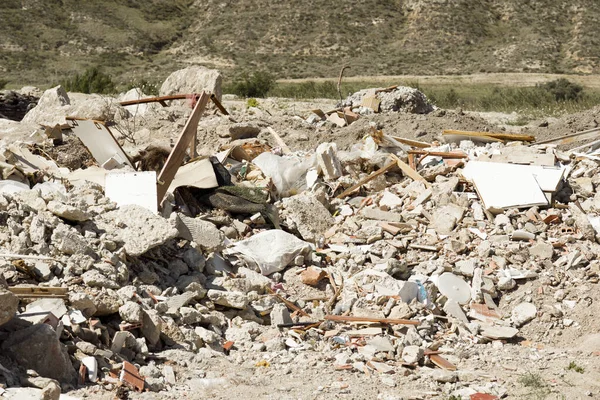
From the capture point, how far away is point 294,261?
6.83m

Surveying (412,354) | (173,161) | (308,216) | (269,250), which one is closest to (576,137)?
(308,216)

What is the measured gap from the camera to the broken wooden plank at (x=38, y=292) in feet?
14.9

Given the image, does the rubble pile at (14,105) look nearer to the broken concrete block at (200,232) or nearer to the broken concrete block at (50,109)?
the broken concrete block at (50,109)

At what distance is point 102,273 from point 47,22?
124 feet

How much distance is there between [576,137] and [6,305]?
26.4 ft

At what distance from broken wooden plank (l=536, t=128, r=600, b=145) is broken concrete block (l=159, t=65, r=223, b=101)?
230 inches

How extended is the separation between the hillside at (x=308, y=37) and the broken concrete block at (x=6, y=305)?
29.9m

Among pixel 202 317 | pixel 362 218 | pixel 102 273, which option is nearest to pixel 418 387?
pixel 202 317

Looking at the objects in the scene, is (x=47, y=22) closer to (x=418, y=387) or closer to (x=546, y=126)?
(x=546, y=126)

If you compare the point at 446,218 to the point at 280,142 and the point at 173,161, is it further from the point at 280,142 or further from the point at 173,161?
the point at 280,142

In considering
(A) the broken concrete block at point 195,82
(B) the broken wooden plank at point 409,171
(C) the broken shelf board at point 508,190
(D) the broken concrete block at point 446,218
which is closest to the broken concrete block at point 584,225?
(C) the broken shelf board at point 508,190

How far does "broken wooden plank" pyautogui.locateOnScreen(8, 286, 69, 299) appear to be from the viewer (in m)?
4.54

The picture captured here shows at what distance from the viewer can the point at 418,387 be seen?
15.7 feet

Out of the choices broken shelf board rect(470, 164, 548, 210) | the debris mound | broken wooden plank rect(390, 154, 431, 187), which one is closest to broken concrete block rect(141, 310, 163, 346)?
broken shelf board rect(470, 164, 548, 210)
